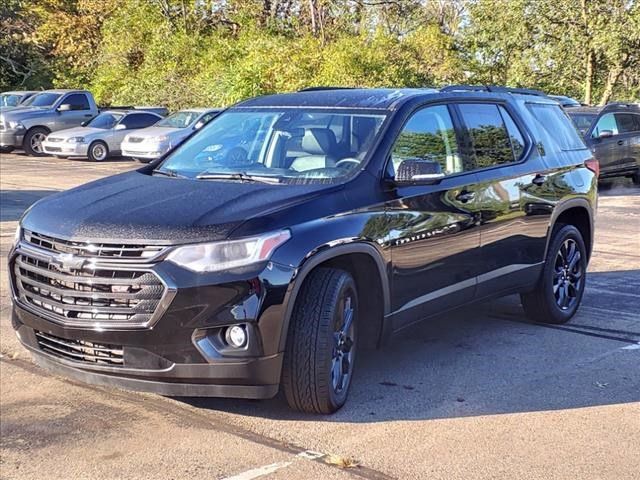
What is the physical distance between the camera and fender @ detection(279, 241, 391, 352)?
4.42 m

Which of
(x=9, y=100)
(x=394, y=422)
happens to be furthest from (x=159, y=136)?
(x=394, y=422)

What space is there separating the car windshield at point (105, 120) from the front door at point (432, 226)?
20.6 metres

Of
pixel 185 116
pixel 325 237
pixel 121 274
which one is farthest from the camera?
pixel 185 116

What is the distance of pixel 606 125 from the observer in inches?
717

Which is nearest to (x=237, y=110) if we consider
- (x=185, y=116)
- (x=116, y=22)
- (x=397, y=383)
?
(x=397, y=383)

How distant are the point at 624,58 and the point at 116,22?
20.7 metres

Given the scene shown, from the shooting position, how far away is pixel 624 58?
29609mm

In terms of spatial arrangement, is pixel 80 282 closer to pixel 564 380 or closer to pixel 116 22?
pixel 564 380

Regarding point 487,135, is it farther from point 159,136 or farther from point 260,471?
point 159,136

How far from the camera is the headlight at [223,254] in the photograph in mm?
4270

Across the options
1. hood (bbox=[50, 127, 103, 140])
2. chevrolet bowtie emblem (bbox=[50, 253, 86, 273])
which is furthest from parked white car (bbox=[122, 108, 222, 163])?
chevrolet bowtie emblem (bbox=[50, 253, 86, 273])

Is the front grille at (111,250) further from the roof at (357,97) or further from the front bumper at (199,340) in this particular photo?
the roof at (357,97)

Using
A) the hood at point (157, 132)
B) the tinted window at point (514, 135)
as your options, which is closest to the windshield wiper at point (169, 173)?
the tinted window at point (514, 135)

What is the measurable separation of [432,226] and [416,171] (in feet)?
1.49
